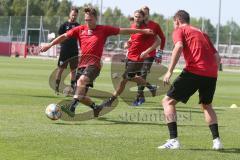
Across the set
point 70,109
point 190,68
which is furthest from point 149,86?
point 190,68

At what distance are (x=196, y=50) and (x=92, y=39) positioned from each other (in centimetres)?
338

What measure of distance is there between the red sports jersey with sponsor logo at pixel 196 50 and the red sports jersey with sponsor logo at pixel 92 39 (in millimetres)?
3062

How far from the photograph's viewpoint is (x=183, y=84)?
920cm

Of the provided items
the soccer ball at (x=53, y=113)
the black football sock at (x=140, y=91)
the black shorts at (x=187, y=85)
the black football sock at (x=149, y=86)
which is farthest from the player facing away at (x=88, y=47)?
the black football sock at (x=149, y=86)

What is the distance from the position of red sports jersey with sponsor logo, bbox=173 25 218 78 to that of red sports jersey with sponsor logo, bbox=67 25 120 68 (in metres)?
3.06

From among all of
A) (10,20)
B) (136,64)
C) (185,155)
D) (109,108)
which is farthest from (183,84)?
(10,20)

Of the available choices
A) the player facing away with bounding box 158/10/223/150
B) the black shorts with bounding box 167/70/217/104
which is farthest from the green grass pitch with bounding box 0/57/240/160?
the black shorts with bounding box 167/70/217/104

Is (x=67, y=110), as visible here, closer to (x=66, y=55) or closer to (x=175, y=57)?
(x=175, y=57)

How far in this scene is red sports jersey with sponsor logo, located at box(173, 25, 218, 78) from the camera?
9102mm

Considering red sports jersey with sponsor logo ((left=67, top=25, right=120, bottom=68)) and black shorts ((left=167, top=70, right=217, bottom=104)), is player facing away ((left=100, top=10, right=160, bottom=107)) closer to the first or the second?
red sports jersey with sponsor logo ((left=67, top=25, right=120, bottom=68))

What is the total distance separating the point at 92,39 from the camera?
1212 cm

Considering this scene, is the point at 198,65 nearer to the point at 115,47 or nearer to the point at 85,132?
the point at 85,132

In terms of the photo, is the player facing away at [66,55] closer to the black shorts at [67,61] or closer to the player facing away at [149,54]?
the black shorts at [67,61]

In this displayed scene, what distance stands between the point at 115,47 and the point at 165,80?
55.4 metres
